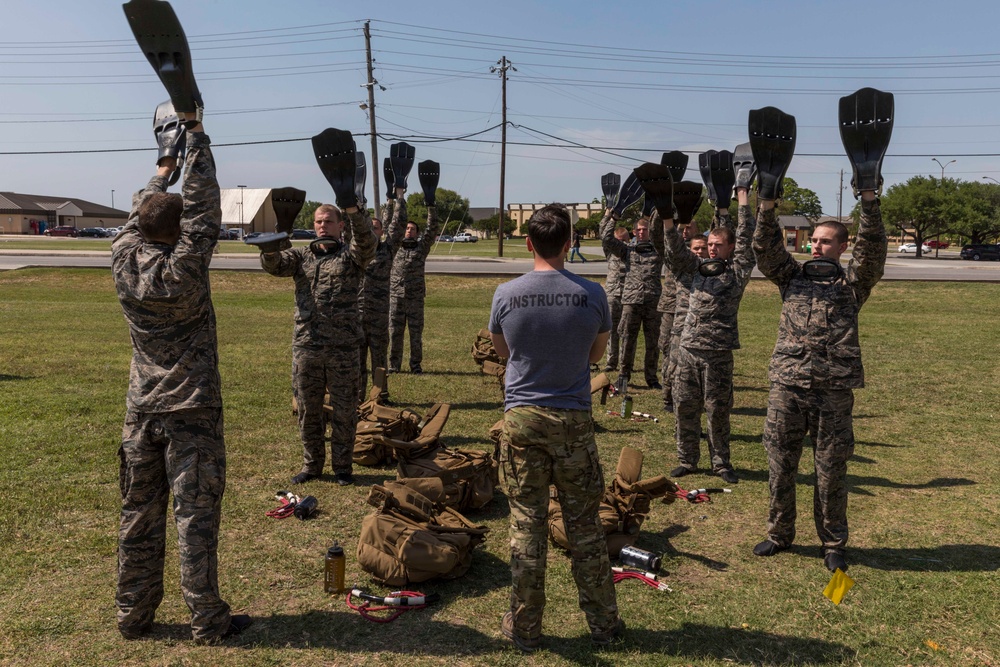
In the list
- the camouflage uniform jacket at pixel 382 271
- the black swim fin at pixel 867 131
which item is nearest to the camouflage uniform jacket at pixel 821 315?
the black swim fin at pixel 867 131

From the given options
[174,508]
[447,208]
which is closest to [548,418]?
[174,508]

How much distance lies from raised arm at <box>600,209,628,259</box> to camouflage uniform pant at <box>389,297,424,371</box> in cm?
308

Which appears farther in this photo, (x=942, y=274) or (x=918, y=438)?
(x=942, y=274)

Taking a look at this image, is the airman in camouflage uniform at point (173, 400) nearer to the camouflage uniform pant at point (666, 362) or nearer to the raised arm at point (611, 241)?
the camouflage uniform pant at point (666, 362)

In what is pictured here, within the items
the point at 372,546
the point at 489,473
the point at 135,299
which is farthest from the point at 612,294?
the point at 135,299

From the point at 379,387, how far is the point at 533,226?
16.4ft

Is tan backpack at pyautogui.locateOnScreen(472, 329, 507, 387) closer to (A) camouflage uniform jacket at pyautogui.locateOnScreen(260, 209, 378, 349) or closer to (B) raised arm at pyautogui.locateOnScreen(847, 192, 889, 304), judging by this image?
(A) camouflage uniform jacket at pyautogui.locateOnScreen(260, 209, 378, 349)

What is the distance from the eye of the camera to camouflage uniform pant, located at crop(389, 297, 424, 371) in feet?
39.2

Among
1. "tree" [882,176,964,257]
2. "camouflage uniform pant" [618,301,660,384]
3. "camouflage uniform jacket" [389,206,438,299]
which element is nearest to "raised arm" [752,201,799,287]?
"camouflage uniform pant" [618,301,660,384]

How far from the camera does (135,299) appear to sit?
396 centimetres

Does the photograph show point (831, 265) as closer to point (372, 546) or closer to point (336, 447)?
point (372, 546)

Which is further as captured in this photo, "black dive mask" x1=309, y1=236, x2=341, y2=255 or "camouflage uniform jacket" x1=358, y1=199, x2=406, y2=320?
"camouflage uniform jacket" x1=358, y1=199, x2=406, y2=320

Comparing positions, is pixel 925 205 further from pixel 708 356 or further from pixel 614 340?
pixel 708 356

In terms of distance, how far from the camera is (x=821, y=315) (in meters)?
5.26
